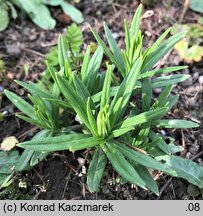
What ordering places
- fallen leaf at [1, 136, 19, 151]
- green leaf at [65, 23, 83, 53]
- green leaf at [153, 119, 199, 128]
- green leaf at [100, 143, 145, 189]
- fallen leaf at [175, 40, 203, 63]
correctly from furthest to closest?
fallen leaf at [175, 40, 203, 63] → green leaf at [65, 23, 83, 53] → fallen leaf at [1, 136, 19, 151] → green leaf at [153, 119, 199, 128] → green leaf at [100, 143, 145, 189]

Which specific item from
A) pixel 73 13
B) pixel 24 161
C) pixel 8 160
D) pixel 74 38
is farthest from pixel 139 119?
pixel 73 13

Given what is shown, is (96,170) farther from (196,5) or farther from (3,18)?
(196,5)

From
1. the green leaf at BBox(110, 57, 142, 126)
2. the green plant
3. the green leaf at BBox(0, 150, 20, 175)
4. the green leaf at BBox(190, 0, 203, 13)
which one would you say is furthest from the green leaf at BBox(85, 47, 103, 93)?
the green leaf at BBox(190, 0, 203, 13)

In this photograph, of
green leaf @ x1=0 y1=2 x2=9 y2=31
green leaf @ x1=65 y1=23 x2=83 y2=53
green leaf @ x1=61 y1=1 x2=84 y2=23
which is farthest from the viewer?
green leaf @ x1=61 y1=1 x2=84 y2=23

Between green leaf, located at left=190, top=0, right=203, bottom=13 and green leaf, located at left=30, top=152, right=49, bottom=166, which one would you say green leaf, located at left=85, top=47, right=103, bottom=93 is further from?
green leaf, located at left=190, top=0, right=203, bottom=13

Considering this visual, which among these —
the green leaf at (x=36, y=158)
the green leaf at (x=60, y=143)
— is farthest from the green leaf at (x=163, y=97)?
the green leaf at (x=36, y=158)

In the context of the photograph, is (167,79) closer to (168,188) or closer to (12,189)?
(168,188)
